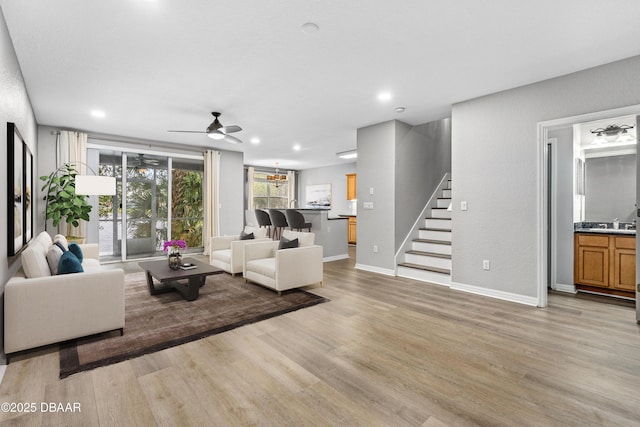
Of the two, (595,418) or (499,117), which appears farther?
(499,117)

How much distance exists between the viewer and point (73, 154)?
18.7 ft

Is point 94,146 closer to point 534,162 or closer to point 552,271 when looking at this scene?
point 534,162

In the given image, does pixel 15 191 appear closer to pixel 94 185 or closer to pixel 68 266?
pixel 68 266

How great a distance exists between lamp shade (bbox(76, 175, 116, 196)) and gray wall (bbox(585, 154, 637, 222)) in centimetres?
756

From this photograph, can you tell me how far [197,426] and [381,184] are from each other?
4506 millimetres

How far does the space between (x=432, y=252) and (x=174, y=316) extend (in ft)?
13.5

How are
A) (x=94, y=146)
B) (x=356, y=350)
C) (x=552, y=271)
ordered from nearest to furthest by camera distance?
(x=356, y=350)
(x=552, y=271)
(x=94, y=146)

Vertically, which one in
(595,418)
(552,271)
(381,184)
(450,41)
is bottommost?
(595,418)

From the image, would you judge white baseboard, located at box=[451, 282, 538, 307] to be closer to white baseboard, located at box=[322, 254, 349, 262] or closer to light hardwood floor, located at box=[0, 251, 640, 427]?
light hardwood floor, located at box=[0, 251, 640, 427]

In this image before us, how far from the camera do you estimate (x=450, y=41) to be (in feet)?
9.09

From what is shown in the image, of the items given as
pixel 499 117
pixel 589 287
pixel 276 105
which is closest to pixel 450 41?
pixel 499 117

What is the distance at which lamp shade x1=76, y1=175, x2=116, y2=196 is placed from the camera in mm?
4570

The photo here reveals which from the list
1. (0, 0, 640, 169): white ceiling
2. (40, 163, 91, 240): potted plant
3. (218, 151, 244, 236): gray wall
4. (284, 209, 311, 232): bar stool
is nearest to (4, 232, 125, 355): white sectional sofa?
(0, 0, 640, 169): white ceiling

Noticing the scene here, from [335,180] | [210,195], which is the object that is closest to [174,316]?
[210,195]
